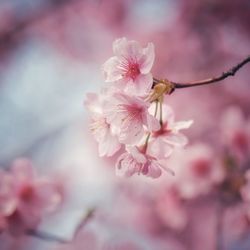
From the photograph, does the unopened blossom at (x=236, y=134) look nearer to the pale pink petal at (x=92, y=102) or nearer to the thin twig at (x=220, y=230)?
the thin twig at (x=220, y=230)

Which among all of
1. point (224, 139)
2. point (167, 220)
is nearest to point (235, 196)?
point (224, 139)

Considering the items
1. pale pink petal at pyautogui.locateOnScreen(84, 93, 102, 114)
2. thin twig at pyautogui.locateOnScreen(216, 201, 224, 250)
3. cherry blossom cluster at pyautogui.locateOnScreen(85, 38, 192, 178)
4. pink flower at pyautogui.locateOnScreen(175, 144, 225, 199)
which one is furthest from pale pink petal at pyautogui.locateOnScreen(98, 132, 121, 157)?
pink flower at pyautogui.locateOnScreen(175, 144, 225, 199)

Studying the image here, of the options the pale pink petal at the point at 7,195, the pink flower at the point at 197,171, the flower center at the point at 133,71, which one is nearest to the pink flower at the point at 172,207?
the pink flower at the point at 197,171

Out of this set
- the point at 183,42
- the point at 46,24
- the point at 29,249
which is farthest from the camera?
the point at 46,24

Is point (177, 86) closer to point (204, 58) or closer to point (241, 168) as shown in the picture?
point (241, 168)

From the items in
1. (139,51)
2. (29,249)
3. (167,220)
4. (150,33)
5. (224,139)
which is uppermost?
(150,33)

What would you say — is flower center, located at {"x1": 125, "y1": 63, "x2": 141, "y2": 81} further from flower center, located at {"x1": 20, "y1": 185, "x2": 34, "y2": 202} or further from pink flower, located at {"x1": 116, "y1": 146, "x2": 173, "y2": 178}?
flower center, located at {"x1": 20, "y1": 185, "x2": 34, "y2": 202}

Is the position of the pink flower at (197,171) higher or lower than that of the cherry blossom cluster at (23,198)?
higher
